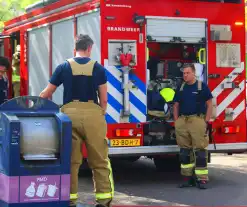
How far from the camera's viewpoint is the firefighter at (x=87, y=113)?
5926 millimetres

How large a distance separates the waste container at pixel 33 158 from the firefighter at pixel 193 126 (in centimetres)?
330

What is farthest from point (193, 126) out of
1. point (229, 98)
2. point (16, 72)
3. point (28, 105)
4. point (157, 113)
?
point (16, 72)

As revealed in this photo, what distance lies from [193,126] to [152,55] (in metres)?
1.42

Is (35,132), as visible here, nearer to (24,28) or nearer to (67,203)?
(67,203)

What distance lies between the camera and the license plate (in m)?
7.97

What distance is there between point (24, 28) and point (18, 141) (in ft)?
19.0

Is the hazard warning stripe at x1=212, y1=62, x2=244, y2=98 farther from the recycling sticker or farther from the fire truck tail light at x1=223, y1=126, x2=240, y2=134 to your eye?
the recycling sticker

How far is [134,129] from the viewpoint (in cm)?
814

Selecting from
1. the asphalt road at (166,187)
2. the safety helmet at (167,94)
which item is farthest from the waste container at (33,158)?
the safety helmet at (167,94)

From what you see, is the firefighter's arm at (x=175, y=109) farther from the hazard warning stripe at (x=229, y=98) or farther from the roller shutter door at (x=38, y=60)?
the roller shutter door at (x=38, y=60)

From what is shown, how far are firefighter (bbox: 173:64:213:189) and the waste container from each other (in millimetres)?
3301

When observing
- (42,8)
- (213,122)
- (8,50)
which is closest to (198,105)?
(213,122)

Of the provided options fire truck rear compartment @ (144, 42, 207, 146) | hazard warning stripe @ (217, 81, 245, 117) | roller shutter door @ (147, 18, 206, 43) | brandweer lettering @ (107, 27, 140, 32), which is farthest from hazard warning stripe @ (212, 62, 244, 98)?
brandweer lettering @ (107, 27, 140, 32)

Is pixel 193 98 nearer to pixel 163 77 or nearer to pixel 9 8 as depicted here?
pixel 163 77
